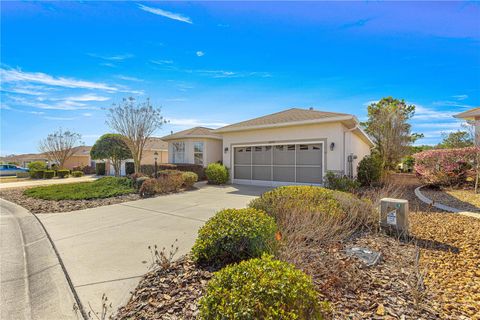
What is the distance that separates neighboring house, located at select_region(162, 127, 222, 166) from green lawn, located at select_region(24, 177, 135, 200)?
19.0 ft

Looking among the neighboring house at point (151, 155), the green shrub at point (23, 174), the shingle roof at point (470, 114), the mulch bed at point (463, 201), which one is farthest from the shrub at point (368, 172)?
the green shrub at point (23, 174)

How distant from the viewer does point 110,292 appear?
9.04 ft

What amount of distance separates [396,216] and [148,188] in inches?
369

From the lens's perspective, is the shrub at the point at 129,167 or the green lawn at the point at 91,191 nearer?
the green lawn at the point at 91,191

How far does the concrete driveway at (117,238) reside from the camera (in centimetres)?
298

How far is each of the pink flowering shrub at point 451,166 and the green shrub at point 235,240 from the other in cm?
1207

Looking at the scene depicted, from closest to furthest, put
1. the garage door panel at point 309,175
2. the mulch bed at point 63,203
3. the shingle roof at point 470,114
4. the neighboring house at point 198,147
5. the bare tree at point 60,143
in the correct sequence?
the mulch bed at point 63,203, the garage door panel at point 309,175, the shingle roof at point 470,114, the neighboring house at point 198,147, the bare tree at point 60,143

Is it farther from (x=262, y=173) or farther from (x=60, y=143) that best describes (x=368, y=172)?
(x=60, y=143)

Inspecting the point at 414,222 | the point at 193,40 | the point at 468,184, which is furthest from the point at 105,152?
the point at 468,184

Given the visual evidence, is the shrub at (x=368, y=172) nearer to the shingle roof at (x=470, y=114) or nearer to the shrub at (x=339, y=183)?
the shrub at (x=339, y=183)

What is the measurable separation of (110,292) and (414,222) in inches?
255

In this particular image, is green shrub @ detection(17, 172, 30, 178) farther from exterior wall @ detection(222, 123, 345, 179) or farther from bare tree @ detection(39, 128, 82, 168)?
exterior wall @ detection(222, 123, 345, 179)

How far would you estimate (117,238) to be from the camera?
187 inches

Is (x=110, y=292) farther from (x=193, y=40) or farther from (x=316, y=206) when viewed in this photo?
(x=193, y=40)
